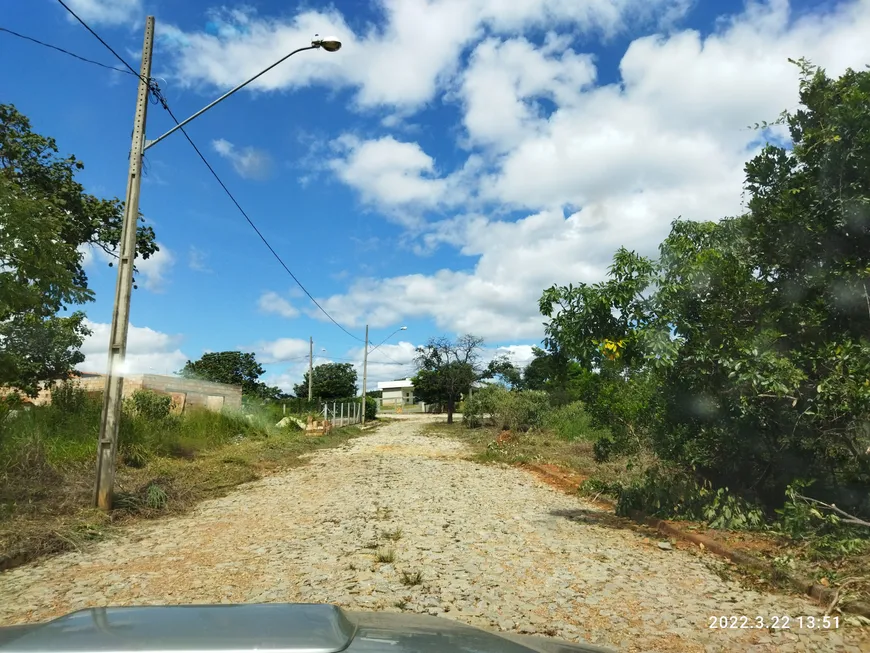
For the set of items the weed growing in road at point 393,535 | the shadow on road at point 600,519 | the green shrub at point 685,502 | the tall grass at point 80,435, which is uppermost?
the tall grass at point 80,435

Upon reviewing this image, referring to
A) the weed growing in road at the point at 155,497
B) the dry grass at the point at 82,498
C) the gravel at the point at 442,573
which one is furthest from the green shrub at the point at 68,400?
the gravel at the point at 442,573

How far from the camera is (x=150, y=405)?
65.9ft

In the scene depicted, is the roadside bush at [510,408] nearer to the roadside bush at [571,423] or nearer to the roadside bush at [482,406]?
the roadside bush at [482,406]

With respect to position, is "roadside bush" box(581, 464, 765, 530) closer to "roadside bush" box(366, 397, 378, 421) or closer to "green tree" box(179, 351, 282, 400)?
"roadside bush" box(366, 397, 378, 421)

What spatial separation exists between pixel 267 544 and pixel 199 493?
4.91 meters

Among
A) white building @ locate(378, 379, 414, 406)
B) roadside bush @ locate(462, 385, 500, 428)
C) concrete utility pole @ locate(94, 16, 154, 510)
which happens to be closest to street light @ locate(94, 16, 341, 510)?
concrete utility pole @ locate(94, 16, 154, 510)

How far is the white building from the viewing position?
116 m

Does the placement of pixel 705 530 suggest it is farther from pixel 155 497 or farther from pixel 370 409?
pixel 370 409

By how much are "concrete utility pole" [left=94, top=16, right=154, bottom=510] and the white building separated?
103 m

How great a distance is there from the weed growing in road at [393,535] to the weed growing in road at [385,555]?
2.27 ft

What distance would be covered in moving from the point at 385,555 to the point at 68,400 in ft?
43.6

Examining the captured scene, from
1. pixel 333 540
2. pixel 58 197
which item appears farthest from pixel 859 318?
pixel 58 197

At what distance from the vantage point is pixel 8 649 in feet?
5.88

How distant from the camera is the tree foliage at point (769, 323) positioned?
23.9ft
